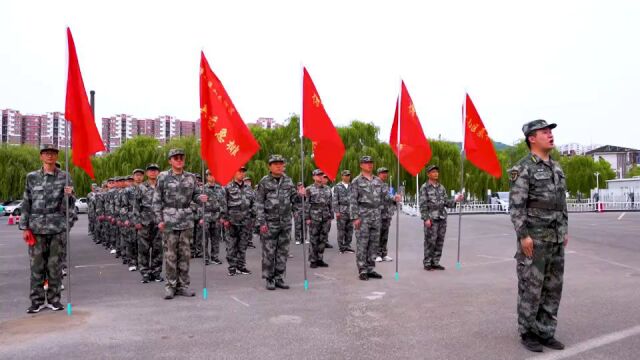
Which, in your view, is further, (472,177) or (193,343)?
(472,177)

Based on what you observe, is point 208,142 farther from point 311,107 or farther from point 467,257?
point 467,257

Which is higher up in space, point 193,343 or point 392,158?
point 392,158

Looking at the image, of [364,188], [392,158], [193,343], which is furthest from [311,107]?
[392,158]

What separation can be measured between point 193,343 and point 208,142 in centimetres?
321

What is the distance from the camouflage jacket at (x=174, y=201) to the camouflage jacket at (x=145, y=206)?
1.62 metres

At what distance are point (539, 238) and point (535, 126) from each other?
1.11 meters

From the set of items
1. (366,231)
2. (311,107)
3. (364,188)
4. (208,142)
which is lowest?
(366,231)

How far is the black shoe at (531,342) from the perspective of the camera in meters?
4.62

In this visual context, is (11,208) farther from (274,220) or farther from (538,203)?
(538,203)

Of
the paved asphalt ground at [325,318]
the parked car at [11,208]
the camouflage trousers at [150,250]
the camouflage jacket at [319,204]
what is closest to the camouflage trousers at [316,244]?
the camouflage jacket at [319,204]

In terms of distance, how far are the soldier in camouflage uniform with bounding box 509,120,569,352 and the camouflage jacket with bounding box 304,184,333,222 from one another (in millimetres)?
6893

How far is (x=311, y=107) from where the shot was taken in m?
8.29

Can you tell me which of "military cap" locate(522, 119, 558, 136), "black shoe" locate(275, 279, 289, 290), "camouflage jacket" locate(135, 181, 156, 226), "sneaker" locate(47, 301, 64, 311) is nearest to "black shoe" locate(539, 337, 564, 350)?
"military cap" locate(522, 119, 558, 136)

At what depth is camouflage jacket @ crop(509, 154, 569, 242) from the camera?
481cm
